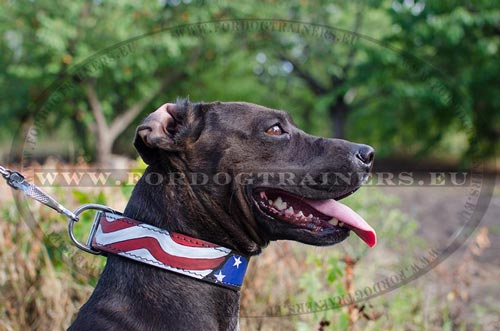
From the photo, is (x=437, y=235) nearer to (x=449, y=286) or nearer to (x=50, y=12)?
(x=449, y=286)

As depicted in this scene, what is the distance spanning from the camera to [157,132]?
7.57ft

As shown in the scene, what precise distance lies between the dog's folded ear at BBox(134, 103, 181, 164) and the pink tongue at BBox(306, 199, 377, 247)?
0.68m

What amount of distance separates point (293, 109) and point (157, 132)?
497 inches

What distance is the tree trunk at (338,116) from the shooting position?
18.9m

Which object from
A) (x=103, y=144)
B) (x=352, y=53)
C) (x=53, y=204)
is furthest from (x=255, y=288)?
(x=352, y=53)

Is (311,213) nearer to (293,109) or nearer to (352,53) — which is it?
(293,109)

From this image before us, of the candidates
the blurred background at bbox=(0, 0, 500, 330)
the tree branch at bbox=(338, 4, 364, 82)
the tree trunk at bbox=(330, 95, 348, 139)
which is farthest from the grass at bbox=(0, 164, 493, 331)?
the tree branch at bbox=(338, 4, 364, 82)

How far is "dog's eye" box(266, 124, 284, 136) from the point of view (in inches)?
98.7

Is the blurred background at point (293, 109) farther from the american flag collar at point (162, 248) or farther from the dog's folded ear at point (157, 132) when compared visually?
the dog's folded ear at point (157, 132)

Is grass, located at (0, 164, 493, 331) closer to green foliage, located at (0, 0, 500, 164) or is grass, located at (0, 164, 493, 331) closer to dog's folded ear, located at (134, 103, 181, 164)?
dog's folded ear, located at (134, 103, 181, 164)

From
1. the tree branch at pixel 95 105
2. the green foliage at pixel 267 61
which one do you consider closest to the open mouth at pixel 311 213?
the green foliage at pixel 267 61

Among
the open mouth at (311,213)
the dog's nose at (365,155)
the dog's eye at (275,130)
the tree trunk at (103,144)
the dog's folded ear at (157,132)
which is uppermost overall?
the tree trunk at (103,144)

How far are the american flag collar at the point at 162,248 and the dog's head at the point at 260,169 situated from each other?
7.9 inches

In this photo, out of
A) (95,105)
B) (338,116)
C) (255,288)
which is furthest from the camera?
(338,116)
